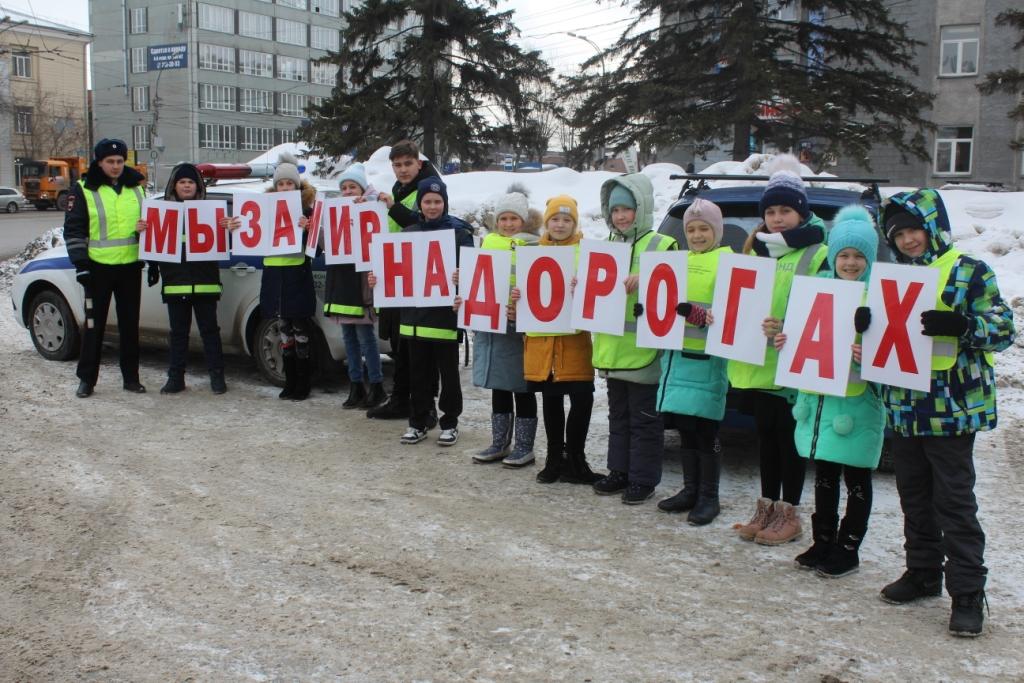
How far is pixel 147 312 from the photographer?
969cm

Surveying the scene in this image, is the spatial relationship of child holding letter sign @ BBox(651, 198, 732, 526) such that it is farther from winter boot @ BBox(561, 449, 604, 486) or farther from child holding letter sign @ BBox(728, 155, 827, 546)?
winter boot @ BBox(561, 449, 604, 486)

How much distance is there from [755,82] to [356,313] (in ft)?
59.2

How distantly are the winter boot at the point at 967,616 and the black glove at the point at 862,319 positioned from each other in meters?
1.20

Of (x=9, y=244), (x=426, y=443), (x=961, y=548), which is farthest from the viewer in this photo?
(x=9, y=244)

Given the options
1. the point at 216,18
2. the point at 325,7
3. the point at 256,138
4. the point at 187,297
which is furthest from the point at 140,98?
the point at 187,297

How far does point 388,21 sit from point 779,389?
2489 cm

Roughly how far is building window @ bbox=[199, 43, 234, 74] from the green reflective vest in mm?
87391

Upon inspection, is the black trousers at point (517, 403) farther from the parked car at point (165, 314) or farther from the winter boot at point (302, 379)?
the winter boot at point (302, 379)

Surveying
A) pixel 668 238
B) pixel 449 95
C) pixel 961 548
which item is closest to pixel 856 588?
pixel 961 548

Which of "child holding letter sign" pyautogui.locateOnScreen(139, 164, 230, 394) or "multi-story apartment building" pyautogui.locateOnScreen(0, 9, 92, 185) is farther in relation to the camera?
"multi-story apartment building" pyautogui.locateOnScreen(0, 9, 92, 185)

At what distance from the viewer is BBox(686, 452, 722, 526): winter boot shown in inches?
218

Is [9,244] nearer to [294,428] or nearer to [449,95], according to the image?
[449,95]

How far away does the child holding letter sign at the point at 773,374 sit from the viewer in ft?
16.5

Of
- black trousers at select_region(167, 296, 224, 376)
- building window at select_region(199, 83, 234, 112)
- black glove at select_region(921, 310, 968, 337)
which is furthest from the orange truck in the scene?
black glove at select_region(921, 310, 968, 337)
